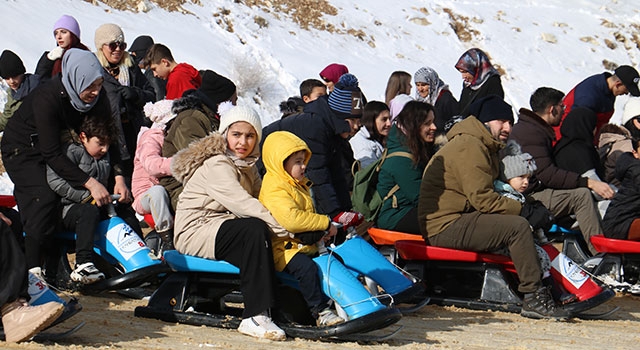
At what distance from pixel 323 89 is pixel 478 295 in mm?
3154

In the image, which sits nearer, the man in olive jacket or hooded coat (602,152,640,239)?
the man in olive jacket

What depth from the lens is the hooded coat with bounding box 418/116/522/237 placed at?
7.76 m

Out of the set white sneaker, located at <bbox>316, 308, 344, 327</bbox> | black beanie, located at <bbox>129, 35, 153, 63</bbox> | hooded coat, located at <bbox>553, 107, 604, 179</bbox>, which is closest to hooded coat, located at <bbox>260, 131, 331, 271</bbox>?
white sneaker, located at <bbox>316, 308, 344, 327</bbox>

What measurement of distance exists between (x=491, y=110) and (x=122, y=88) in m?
3.44

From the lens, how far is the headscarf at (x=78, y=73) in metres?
7.44

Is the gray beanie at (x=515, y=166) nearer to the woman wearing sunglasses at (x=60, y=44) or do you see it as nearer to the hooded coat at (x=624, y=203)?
the hooded coat at (x=624, y=203)

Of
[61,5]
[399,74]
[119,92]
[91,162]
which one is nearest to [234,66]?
[61,5]

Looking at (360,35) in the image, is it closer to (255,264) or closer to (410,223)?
(410,223)

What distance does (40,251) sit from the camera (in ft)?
25.4

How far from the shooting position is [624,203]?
9.05 m

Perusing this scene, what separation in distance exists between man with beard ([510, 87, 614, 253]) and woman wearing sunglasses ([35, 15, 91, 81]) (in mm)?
4403

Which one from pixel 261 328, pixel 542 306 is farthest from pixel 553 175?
pixel 261 328

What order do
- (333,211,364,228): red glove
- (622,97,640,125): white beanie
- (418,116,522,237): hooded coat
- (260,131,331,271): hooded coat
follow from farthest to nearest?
(622,97,640,125): white beanie
(418,116,522,237): hooded coat
(333,211,364,228): red glove
(260,131,331,271): hooded coat

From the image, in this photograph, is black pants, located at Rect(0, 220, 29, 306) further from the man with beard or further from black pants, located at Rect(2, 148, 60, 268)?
the man with beard
